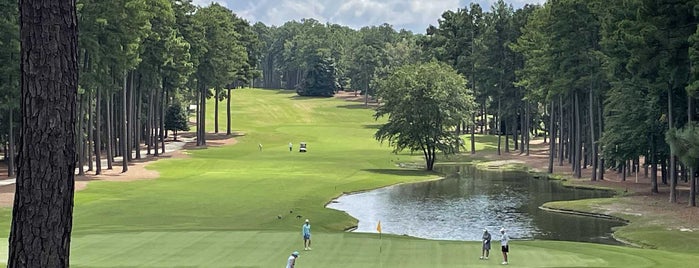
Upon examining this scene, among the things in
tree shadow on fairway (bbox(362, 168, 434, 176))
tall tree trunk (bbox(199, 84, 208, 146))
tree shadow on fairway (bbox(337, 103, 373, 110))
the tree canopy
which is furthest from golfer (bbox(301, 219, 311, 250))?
tree shadow on fairway (bbox(337, 103, 373, 110))

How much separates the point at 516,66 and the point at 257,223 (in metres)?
68.4

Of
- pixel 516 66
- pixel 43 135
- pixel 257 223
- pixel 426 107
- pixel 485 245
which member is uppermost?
pixel 516 66

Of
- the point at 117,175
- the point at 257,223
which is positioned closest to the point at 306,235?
the point at 257,223

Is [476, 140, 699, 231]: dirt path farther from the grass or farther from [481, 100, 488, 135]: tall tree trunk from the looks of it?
[481, 100, 488, 135]: tall tree trunk

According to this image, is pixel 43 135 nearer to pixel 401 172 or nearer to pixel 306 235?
pixel 306 235

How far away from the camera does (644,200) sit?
55969mm

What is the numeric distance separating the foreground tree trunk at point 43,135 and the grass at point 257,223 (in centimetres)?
1956

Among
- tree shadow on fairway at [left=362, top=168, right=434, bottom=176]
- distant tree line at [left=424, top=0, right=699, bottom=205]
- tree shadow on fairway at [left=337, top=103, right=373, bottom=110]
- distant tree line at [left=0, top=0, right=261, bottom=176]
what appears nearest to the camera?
distant tree line at [left=424, top=0, right=699, bottom=205]

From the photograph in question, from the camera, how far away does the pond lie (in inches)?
1706

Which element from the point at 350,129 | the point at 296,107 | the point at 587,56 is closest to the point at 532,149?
the point at 350,129

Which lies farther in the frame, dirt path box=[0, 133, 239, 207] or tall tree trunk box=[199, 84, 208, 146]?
tall tree trunk box=[199, 84, 208, 146]

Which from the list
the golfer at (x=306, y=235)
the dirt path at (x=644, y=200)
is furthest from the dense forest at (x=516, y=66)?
the golfer at (x=306, y=235)

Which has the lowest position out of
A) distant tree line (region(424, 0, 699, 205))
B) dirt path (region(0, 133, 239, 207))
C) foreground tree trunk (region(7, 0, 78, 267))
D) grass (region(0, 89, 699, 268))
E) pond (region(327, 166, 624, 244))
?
pond (region(327, 166, 624, 244))

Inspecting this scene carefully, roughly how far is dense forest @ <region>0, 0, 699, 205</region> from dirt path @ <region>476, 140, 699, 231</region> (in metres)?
1.28
